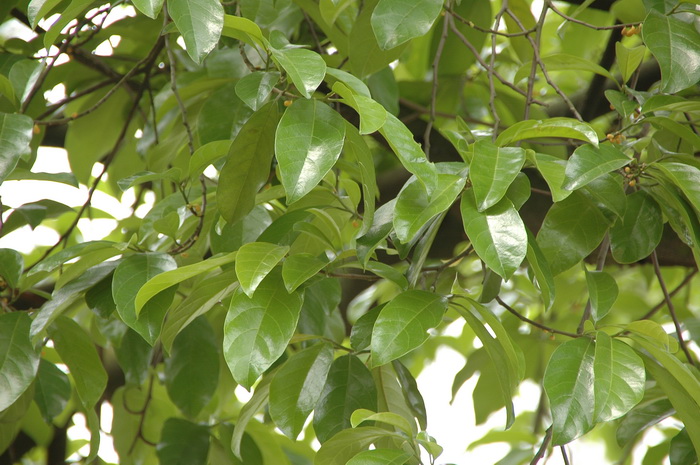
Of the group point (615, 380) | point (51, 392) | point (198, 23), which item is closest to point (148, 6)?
point (198, 23)

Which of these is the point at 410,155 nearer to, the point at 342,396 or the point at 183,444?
the point at 342,396

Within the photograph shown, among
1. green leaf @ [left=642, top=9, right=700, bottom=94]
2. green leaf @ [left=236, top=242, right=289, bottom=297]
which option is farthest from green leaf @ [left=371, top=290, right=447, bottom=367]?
green leaf @ [left=642, top=9, right=700, bottom=94]

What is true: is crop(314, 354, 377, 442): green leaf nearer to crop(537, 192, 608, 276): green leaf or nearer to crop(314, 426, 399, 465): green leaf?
crop(314, 426, 399, 465): green leaf

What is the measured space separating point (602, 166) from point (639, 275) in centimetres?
131

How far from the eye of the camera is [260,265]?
0.62 meters

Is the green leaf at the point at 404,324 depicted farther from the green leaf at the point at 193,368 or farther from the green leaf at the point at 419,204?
the green leaf at the point at 193,368

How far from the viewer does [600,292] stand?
76 cm

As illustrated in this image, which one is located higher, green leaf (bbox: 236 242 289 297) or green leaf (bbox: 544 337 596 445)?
green leaf (bbox: 236 242 289 297)

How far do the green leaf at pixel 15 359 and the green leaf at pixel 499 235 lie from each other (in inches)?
18.4

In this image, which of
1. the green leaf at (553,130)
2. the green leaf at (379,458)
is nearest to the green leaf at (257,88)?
the green leaf at (553,130)

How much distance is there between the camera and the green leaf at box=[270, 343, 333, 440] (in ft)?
2.42

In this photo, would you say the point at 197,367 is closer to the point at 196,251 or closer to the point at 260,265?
the point at 196,251

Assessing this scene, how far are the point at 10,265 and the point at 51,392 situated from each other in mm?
244

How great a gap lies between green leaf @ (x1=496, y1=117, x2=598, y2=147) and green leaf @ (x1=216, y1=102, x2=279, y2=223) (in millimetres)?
217
